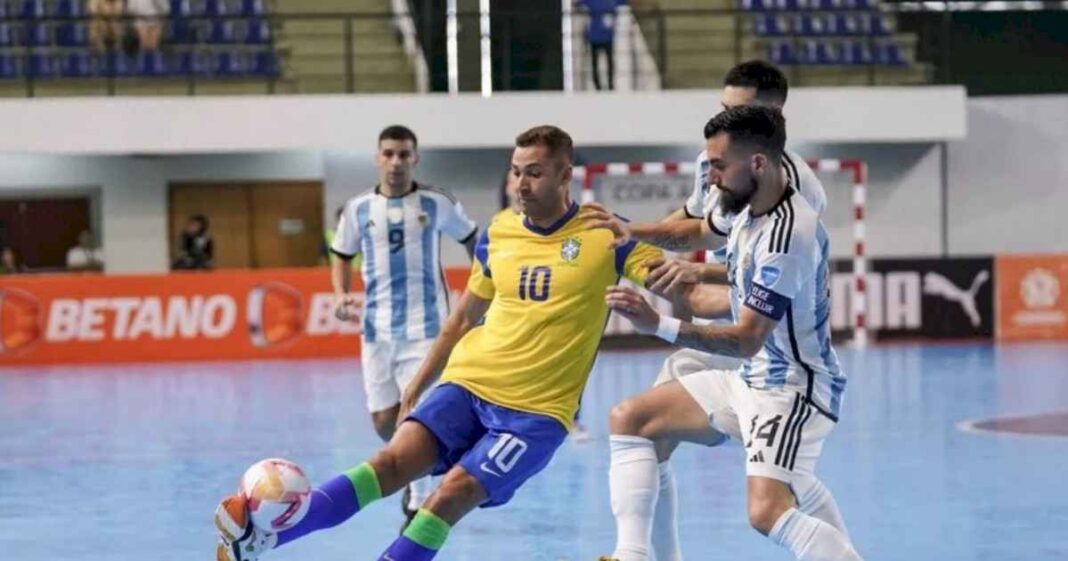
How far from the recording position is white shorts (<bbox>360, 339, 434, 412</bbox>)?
948cm

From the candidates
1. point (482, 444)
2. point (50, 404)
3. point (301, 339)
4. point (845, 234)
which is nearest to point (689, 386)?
point (482, 444)

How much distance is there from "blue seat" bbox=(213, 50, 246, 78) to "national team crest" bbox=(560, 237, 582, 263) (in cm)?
1805

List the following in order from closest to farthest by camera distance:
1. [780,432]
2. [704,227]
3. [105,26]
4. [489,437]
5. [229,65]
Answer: [780,432]
[489,437]
[704,227]
[105,26]
[229,65]

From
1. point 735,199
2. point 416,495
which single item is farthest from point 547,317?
point 416,495

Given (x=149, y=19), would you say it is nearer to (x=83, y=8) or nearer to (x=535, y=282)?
(x=83, y=8)

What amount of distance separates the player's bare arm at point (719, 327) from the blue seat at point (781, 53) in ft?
61.9

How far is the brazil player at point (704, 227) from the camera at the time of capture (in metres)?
6.62

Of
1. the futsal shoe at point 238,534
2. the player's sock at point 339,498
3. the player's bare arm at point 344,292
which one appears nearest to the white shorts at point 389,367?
the player's bare arm at point 344,292

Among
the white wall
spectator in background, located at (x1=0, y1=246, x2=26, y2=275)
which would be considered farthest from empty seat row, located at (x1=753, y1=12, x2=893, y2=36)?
spectator in background, located at (x1=0, y1=246, x2=26, y2=275)

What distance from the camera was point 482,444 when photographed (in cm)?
646

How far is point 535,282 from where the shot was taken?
6.64 meters

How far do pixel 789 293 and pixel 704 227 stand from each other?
1029 mm

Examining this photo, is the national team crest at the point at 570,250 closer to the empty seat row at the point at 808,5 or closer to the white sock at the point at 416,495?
the white sock at the point at 416,495

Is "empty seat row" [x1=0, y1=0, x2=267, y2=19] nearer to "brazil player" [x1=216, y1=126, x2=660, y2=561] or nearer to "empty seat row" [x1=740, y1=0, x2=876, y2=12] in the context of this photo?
"empty seat row" [x1=740, y1=0, x2=876, y2=12]
